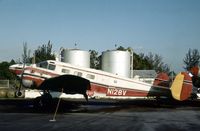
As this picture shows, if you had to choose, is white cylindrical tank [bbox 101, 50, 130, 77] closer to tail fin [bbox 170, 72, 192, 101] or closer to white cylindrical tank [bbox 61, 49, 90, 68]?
white cylindrical tank [bbox 61, 49, 90, 68]

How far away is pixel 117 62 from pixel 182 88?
79.1ft

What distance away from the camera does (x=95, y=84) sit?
26.1 m

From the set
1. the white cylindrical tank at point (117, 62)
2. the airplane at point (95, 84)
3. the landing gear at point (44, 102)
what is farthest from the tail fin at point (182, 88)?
the white cylindrical tank at point (117, 62)

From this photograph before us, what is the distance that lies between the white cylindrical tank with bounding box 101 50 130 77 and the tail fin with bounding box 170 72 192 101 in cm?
2271

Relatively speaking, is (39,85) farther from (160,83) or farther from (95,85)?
(160,83)

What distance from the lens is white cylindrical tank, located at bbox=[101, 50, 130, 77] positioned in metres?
50.1

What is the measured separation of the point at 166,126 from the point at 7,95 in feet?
99.3

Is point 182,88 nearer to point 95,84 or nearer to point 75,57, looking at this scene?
point 95,84

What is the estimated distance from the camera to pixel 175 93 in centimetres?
2683

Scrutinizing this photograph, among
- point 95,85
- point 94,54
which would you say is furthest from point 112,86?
point 94,54

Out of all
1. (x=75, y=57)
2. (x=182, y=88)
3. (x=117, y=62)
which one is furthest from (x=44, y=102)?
(x=117, y=62)

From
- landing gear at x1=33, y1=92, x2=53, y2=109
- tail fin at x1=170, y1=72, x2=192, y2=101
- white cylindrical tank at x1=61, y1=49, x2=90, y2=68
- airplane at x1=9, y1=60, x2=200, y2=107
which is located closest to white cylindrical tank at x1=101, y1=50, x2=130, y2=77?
white cylindrical tank at x1=61, y1=49, x2=90, y2=68

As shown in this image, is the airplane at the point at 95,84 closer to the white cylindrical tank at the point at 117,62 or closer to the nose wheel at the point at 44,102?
the nose wheel at the point at 44,102

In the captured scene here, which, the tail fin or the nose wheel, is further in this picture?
the tail fin
